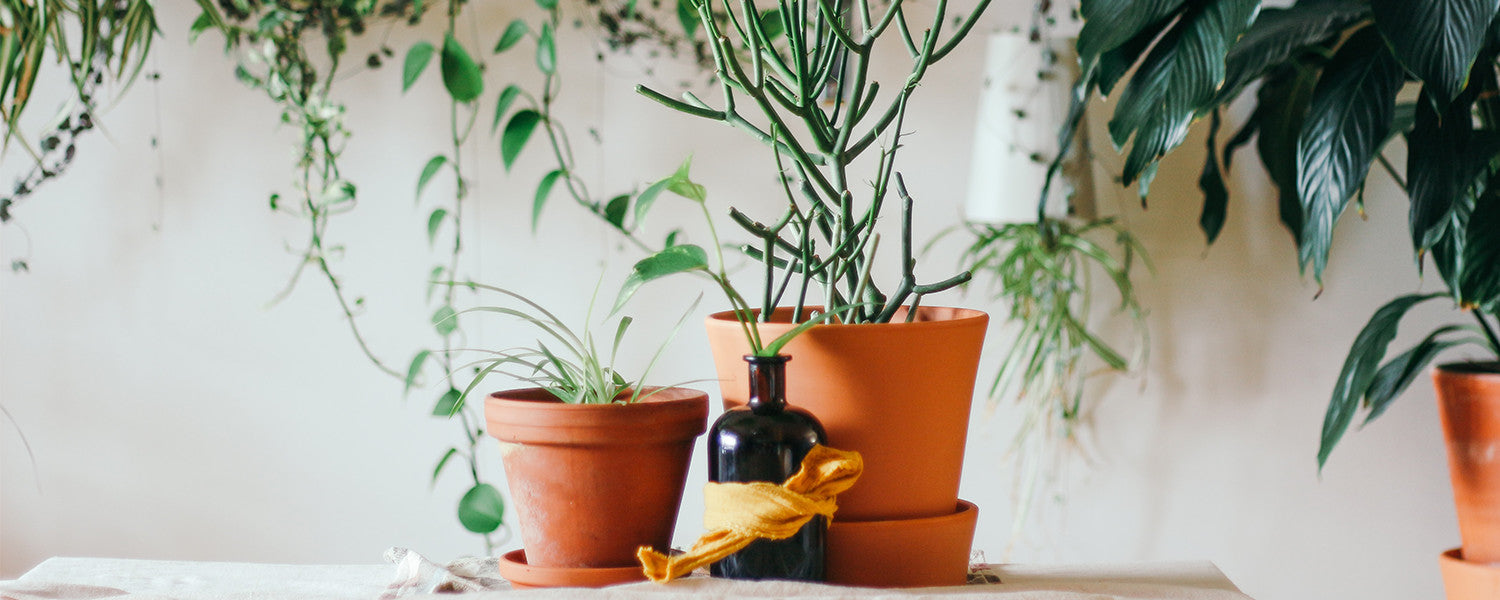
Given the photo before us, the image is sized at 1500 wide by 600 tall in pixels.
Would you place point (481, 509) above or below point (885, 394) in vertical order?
below

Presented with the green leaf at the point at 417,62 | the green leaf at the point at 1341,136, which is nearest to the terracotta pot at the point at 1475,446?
the green leaf at the point at 1341,136

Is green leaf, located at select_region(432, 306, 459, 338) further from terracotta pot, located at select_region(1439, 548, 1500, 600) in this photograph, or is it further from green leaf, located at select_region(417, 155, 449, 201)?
terracotta pot, located at select_region(1439, 548, 1500, 600)

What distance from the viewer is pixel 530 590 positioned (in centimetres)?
57

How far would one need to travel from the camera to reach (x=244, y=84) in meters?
1.63

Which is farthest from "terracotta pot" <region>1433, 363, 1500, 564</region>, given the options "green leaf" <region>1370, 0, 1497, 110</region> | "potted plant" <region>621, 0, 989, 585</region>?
"potted plant" <region>621, 0, 989, 585</region>

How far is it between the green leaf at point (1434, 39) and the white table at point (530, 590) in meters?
0.61

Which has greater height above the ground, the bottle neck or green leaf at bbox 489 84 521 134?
green leaf at bbox 489 84 521 134

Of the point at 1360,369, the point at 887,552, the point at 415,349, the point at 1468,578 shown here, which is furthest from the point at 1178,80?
the point at 415,349

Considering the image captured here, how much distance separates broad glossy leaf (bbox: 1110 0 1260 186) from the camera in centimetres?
102

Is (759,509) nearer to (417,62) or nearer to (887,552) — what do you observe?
(887,552)

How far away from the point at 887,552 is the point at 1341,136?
2.80 feet

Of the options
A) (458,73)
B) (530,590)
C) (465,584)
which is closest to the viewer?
(530,590)

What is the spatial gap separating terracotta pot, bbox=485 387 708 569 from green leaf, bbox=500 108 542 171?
36.4 inches

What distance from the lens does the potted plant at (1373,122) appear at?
3.37ft
